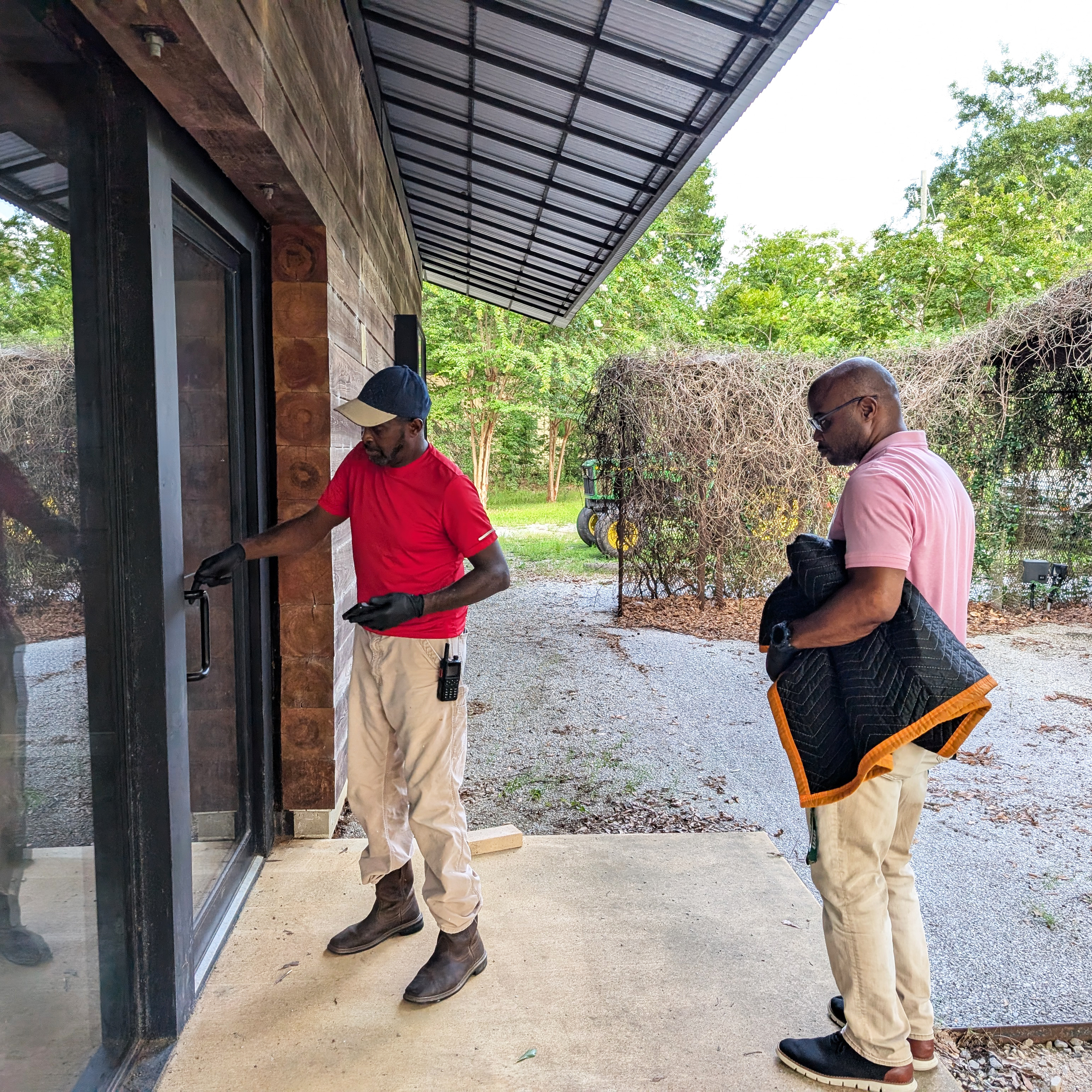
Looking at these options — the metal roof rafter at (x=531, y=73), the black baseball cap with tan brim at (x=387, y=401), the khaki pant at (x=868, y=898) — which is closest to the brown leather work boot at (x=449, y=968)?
the khaki pant at (x=868, y=898)

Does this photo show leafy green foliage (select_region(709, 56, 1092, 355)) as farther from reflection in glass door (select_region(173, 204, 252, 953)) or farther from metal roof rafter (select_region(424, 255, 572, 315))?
reflection in glass door (select_region(173, 204, 252, 953))

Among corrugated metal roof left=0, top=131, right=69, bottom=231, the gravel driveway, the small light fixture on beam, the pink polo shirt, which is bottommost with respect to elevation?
the gravel driveway

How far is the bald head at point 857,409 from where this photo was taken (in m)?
2.07

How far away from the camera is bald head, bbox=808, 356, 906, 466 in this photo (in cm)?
207

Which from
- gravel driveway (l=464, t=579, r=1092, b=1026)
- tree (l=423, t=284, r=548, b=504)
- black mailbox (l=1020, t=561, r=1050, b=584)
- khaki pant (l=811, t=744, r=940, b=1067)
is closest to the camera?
khaki pant (l=811, t=744, r=940, b=1067)

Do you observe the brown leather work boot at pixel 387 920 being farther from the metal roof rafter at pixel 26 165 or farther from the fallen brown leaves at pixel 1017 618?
the fallen brown leaves at pixel 1017 618

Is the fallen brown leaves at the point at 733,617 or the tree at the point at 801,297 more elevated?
the tree at the point at 801,297

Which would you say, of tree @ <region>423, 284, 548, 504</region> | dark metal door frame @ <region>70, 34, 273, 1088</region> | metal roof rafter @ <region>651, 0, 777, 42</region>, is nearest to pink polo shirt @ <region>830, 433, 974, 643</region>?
dark metal door frame @ <region>70, 34, 273, 1088</region>

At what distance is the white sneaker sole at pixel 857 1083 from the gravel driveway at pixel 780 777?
556 mm

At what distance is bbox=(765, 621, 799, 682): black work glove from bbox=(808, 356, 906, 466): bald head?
434 millimetres

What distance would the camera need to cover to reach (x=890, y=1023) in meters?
2.01

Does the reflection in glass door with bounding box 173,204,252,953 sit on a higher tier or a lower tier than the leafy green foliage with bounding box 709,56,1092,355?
lower

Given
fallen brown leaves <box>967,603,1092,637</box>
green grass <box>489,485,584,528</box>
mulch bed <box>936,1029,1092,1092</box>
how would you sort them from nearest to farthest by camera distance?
1. mulch bed <box>936,1029,1092,1092</box>
2. fallen brown leaves <box>967,603,1092,637</box>
3. green grass <box>489,485,584,528</box>

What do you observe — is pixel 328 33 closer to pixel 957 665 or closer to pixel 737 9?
pixel 737 9
